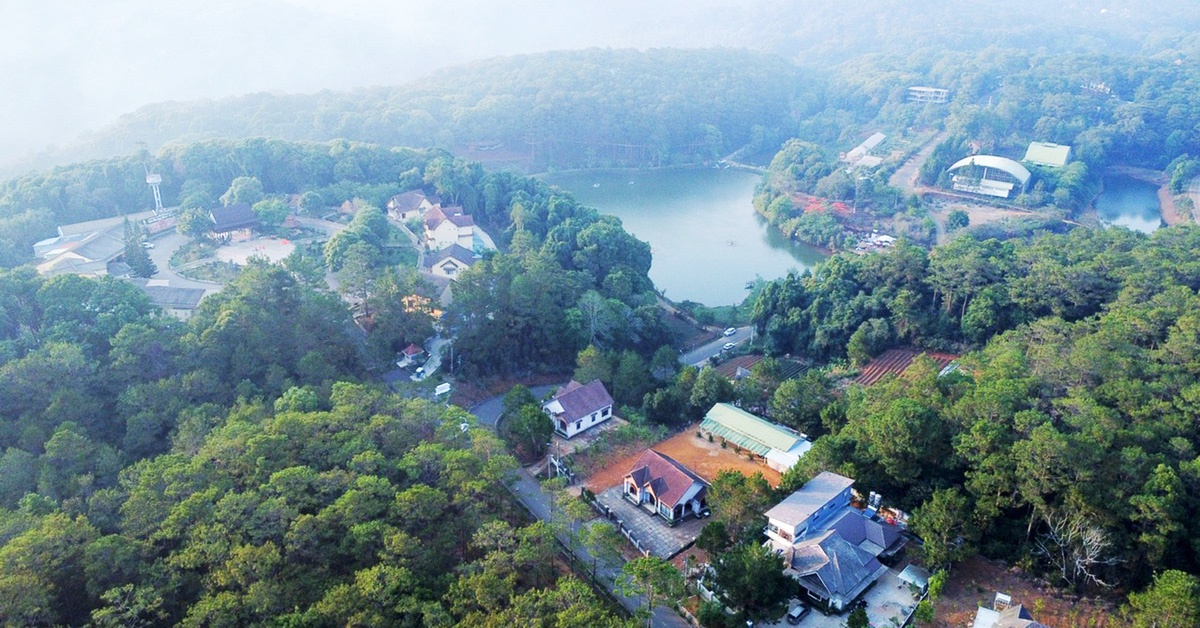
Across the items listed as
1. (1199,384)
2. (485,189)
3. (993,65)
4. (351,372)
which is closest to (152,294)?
(351,372)

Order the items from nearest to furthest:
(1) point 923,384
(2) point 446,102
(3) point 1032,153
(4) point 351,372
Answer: (1) point 923,384
(4) point 351,372
(3) point 1032,153
(2) point 446,102

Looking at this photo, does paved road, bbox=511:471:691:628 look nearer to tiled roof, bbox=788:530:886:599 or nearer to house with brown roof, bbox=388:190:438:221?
tiled roof, bbox=788:530:886:599

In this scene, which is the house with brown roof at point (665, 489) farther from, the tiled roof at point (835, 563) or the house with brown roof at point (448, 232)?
the house with brown roof at point (448, 232)

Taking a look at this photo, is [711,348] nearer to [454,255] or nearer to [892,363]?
[892,363]

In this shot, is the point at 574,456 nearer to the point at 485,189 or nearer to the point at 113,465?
the point at 113,465

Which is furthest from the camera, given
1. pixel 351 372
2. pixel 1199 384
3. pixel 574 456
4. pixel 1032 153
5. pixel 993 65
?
pixel 993 65

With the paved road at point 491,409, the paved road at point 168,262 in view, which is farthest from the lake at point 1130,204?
the paved road at point 168,262

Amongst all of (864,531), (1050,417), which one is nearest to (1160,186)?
(1050,417)

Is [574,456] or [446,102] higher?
[446,102]

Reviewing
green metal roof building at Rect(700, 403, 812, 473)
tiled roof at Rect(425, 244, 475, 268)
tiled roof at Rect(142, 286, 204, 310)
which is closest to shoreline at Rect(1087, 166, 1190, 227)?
green metal roof building at Rect(700, 403, 812, 473)
